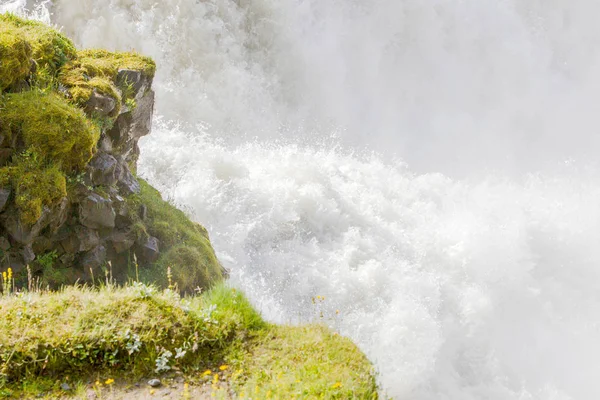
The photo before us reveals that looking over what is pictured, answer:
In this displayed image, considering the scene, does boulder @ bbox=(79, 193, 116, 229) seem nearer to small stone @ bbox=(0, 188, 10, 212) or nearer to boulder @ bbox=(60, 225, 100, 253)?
boulder @ bbox=(60, 225, 100, 253)

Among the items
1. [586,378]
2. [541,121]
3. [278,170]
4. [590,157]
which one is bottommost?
[586,378]

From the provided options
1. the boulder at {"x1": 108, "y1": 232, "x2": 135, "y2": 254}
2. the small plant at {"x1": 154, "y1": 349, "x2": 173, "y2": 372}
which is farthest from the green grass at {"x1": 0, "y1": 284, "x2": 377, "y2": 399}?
the boulder at {"x1": 108, "y1": 232, "x2": 135, "y2": 254}

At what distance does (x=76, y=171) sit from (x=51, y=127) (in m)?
0.62

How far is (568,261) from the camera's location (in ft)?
46.4

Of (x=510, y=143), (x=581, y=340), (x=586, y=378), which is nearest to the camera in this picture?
(x=586, y=378)

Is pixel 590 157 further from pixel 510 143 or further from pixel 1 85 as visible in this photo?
pixel 1 85

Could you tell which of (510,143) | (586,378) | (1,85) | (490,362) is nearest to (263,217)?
(490,362)

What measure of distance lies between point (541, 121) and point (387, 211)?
33.7 ft

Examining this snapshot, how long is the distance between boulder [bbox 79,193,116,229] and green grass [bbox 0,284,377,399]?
234 centimetres

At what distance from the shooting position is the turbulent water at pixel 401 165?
1076 centimetres

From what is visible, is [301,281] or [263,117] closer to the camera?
[301,281]

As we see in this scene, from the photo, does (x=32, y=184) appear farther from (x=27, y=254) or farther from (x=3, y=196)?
(x=27, y=254)

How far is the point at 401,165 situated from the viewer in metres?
16.8

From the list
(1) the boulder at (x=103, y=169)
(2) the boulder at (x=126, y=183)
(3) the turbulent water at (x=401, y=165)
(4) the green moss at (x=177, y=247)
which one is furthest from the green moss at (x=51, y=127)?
(3) the turbulent water at (x=401, y=165)
